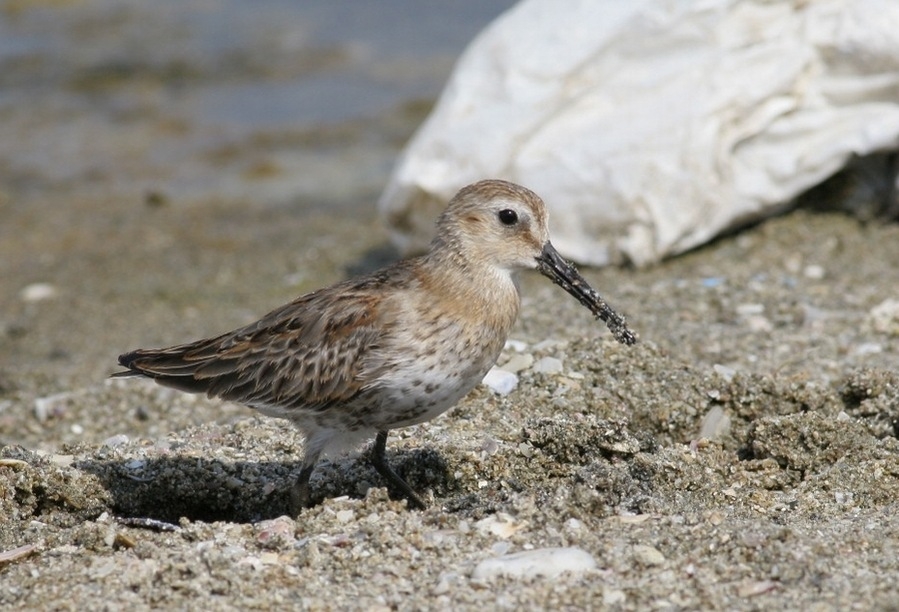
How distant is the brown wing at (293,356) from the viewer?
203 inches

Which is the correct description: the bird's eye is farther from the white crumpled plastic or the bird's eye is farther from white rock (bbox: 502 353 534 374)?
the white crumpled plastic

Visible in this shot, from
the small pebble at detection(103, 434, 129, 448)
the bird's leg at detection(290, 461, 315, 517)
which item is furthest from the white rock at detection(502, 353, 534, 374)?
the small pebble at detection(103, 434, 129, 448)

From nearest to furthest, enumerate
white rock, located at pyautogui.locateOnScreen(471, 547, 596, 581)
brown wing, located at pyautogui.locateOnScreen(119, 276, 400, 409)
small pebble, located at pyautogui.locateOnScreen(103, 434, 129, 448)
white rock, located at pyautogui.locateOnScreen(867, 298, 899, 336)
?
white rock, located at pyautogui.locateOnScreen(471, 547, 596, 581)
brown wing, located at pyautogui.locateOnScreen(119, 276, 400, 409)
small pebble, located at pyautogui.locateOnScreen(103, 434, 129, 448)
white rock, located at pyautogui.locateOnScreen(867, 298, 899, 336)

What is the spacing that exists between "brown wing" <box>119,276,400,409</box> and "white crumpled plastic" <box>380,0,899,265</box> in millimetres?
3471

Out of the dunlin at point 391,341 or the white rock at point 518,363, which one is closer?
the dunlin at point 391,341

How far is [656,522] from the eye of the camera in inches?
181

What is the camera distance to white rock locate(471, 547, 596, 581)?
4.23m

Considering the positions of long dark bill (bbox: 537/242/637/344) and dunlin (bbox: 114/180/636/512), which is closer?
dunlin (bbox: 114/180/636/512)

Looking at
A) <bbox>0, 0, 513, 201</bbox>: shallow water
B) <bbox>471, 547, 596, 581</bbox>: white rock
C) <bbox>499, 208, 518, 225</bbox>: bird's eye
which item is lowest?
<bbox>0, 0, 513, 201</bbox>: shallow water

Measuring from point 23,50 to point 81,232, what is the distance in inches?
232

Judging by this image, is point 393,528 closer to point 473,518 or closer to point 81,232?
point 473,518

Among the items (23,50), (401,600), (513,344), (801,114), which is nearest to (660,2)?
(801,114)

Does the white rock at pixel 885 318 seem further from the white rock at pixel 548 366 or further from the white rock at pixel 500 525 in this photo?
the white rock at pixel 500 525

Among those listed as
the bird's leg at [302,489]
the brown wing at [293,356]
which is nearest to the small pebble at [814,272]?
the brown wing at [293,356]
